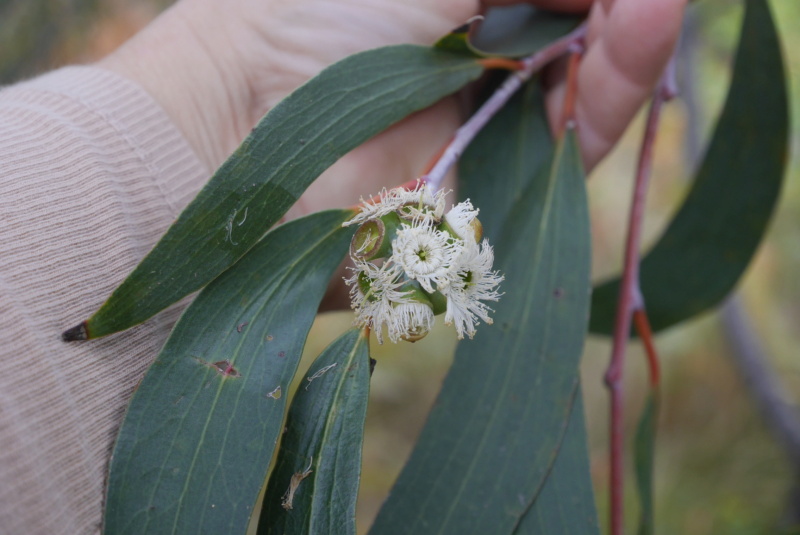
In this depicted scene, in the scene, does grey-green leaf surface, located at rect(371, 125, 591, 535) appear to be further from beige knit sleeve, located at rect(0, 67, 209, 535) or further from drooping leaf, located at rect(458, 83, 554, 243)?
beige knit sleeve, located at rect(0, 67, 209, 535)

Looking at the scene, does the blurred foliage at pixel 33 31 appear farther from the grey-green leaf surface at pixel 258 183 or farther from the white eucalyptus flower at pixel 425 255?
the white eucalyptus flower at pixel 425 255

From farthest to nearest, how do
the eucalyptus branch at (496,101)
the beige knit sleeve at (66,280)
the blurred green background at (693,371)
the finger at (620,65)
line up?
1. the blurred green background at (693,371)
2. the finger at (620,65)
3. the eucalyptus branch at (496,101)
4. the beige knit sleeve at (66,280)

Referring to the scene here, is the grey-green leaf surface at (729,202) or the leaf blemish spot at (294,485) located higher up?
the grey-green leaf surface at (729,202)

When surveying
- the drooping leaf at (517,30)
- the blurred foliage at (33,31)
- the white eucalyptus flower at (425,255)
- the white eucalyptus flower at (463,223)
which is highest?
the blurred foliage at (33,31)

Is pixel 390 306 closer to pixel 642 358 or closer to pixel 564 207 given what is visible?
pixel 564 207

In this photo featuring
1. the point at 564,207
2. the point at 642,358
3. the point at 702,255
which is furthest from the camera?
the point at 642,358

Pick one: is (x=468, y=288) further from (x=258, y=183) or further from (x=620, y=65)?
(x=620, y=65)

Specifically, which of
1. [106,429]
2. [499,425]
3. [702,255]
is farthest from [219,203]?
[702,255]

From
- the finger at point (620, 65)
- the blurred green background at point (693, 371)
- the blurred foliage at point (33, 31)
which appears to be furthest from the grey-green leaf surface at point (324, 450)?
the blurred foliage at point (33, 31)
